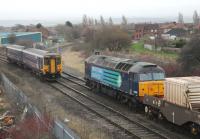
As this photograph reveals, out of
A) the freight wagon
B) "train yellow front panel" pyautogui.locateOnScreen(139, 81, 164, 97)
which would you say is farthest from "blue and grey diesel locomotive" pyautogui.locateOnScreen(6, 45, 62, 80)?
the freight wagon

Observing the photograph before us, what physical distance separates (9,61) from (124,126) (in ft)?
128

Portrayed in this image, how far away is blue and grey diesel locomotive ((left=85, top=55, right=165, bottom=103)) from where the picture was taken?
24.8 metres

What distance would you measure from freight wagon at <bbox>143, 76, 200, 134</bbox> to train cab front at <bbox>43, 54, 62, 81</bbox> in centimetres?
1938

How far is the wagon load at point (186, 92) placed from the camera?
749 inches

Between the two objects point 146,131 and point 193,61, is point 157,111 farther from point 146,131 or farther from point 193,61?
point 193,61

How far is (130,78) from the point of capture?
2567 cm

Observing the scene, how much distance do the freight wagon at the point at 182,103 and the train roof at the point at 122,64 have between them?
4.16 metres

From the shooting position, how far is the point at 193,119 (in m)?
17.8

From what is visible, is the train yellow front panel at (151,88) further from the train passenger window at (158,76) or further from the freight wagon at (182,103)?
the freight wagon at (182,103)

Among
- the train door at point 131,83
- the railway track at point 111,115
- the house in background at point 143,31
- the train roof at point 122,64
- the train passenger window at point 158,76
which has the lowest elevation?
the railway track at point 111,115

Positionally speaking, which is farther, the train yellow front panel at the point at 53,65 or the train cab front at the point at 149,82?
the train yellow front panel at the point at 53,65

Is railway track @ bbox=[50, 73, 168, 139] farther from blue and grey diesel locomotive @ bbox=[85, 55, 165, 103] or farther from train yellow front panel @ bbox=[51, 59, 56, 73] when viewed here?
train yellow front panel @ bbox=[51, 59, 56, 73]

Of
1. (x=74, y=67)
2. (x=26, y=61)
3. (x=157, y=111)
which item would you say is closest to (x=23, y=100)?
(x=157, y=111)

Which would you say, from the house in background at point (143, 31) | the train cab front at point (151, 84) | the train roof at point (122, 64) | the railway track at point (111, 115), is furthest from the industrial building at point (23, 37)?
the train cab front at point (151, 84)
